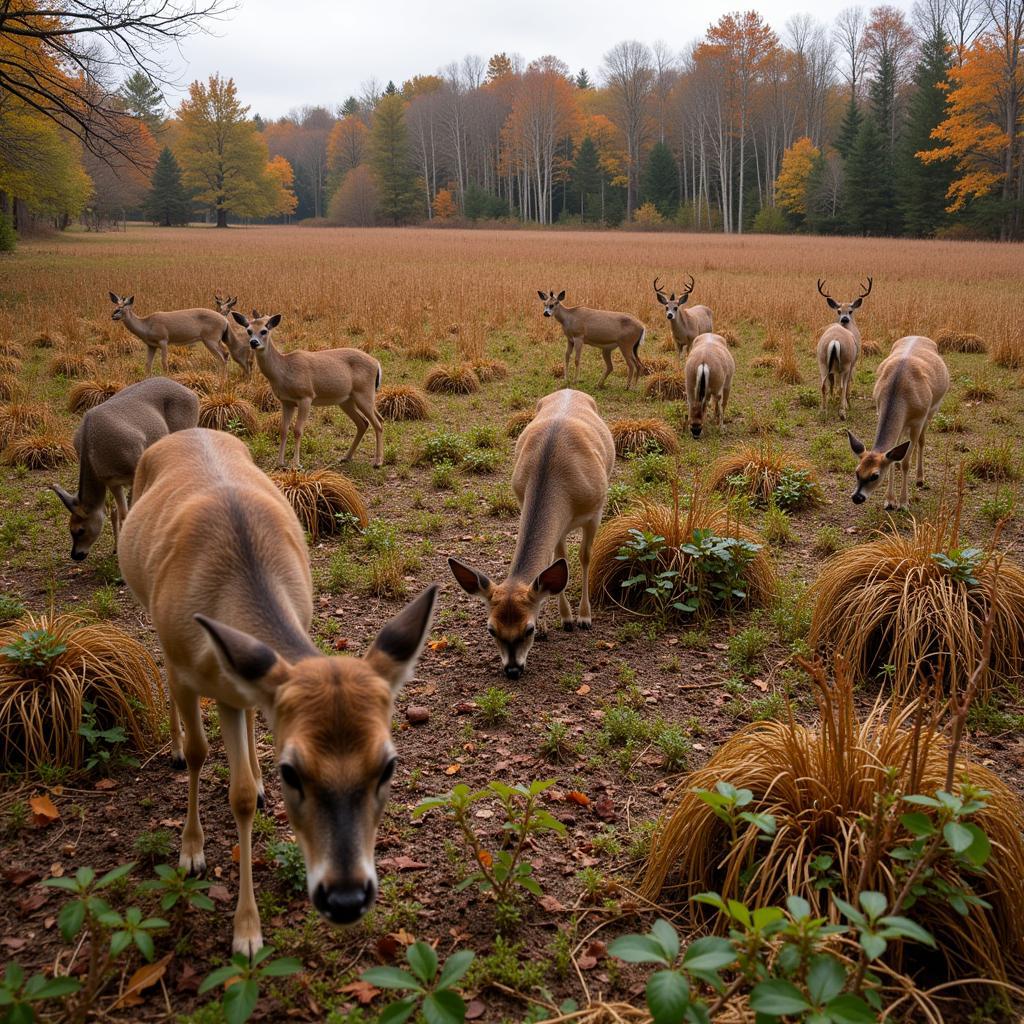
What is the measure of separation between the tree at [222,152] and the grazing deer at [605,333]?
228ft

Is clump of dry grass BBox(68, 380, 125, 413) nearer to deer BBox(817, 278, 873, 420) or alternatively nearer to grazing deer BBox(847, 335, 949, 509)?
grazing deer BBox(847, 335, 949, 509)

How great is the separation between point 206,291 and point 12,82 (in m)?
5.69

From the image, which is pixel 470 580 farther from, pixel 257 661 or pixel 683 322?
pixel 683 322

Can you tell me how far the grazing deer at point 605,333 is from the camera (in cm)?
1476

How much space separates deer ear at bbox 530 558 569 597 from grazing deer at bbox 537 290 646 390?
9699 millimetres

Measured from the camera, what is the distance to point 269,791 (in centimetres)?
427

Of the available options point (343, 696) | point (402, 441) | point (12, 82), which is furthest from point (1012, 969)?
point (12, 82)

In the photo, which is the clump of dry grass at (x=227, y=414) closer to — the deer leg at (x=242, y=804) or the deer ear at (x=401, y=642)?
the deer leg at (x=242, y=804)

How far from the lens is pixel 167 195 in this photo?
2933 inches

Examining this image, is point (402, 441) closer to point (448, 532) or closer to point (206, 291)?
point (448, 532)

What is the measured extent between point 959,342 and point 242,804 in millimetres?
16537

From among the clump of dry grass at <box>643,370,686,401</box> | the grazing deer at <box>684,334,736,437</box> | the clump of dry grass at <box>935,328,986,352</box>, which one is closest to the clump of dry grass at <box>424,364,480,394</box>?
the clump of dry grass at <box>643,370,686,401</box>

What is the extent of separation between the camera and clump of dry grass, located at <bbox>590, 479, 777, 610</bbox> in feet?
20.9

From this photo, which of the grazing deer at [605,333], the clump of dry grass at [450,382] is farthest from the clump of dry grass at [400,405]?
the grazing deer at [605,333]
